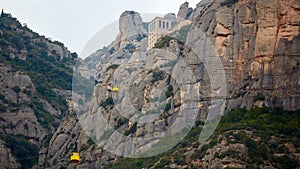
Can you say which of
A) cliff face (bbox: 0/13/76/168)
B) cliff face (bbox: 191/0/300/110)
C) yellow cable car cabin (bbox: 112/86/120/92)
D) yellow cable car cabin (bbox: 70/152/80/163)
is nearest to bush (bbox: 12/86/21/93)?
cliff face (bbox: 0/13/76/168)

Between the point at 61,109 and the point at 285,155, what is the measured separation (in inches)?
2547

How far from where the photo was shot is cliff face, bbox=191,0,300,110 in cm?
9575

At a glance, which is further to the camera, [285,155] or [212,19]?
[212,19]

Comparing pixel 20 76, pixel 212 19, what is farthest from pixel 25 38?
pixel 212 19

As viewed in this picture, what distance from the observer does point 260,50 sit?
99.1m

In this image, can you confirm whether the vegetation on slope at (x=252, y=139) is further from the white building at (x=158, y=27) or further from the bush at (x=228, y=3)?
the white building at (x=158, y=27)

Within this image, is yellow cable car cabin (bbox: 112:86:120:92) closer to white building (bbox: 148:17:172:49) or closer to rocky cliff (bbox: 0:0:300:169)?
rocky cliff (bbox: 0:0:300:169)

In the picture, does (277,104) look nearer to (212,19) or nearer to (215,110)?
(215,110)

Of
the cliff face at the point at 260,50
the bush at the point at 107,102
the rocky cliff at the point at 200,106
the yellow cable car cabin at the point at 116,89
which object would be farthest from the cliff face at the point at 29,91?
the cliff face at the point at 260,50

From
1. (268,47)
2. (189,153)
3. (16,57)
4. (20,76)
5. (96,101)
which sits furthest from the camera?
(16,57)

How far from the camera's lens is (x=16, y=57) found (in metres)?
157

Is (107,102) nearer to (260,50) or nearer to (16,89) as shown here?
(16,89)

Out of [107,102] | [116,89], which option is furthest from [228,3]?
[107,102]

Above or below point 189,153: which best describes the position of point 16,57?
above
